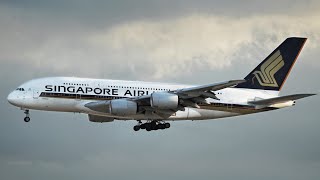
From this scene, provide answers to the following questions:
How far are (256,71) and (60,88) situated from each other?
21803 mm

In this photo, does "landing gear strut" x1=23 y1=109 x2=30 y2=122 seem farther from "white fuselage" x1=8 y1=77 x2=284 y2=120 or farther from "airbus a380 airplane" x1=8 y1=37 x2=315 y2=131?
"white fuselage" x1=8 y1=77 x2=284 y2=120

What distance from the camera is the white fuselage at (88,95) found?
87.0 m

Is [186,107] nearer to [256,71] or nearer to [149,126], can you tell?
[149,126]

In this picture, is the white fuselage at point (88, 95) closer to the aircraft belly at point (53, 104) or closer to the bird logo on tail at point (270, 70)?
the aircraft belly at point (53, 104)

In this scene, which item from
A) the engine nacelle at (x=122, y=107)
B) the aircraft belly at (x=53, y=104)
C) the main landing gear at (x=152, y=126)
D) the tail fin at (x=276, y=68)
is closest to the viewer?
the engine nacelle at (x=122, y=107)

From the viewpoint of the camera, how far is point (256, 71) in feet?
318

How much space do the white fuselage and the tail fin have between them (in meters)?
4.92

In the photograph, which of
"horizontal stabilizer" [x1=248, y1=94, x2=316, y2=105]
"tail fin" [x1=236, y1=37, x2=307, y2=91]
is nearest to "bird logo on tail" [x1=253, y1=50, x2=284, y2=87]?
"tail fin" [x1=236, y1=37, x2=307, y2=91]

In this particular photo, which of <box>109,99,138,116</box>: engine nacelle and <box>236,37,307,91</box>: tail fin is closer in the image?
<box>109,99,138,116</box>: engine nacelle

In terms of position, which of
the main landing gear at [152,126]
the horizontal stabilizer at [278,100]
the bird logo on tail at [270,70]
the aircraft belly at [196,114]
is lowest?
the main landing gear at [152,126]

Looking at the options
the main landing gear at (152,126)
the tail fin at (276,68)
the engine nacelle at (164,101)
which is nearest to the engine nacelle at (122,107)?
the engine nacelle at (164,101)

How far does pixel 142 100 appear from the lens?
86812 mm

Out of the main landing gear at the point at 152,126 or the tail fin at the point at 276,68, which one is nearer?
the main landing gear at the point at 152,126

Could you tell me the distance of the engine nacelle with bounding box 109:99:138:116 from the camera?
281 ft
